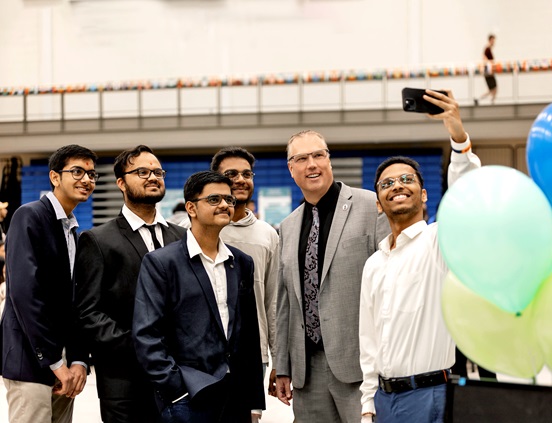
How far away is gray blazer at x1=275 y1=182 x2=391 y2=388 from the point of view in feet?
9.10

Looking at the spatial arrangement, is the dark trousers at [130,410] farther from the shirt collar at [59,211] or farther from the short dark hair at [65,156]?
the short dark hair at [65,156]

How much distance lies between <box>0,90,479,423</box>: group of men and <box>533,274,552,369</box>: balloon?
1.74 ft

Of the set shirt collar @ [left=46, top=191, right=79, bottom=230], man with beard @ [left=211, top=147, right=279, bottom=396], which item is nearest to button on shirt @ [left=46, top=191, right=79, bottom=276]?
shirt collar @ [left=46, top=191, right=79, bottom=230]

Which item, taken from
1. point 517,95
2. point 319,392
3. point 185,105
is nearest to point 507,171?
point 319,392

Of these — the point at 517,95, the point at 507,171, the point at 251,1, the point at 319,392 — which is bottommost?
the point at 319,392

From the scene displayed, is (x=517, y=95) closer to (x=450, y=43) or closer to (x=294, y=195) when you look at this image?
(x=450, y=43)

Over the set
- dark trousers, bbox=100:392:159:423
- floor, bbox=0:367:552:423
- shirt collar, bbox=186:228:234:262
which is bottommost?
floor, bbox=0:367:552:423

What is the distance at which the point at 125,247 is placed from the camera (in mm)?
2766

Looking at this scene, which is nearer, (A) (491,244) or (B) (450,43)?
(A) (491,244)

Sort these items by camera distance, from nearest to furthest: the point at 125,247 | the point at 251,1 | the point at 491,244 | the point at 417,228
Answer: the point at 491,244 → the point at 417,228 → the point at 125,247 → the point at 251,1

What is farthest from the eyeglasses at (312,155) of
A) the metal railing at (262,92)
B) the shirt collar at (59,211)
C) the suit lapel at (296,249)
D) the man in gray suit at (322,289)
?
the metal railing at (262,92)

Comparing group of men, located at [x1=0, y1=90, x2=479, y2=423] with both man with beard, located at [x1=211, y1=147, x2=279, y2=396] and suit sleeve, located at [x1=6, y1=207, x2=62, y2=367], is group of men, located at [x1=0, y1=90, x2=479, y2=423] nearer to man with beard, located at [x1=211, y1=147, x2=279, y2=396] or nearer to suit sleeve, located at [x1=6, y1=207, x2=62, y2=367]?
suit sleeve, located at [x1=6, y1=207, x2=62, y2=367]

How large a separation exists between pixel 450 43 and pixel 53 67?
8274 mm

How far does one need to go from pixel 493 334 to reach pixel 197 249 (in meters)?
1.18
